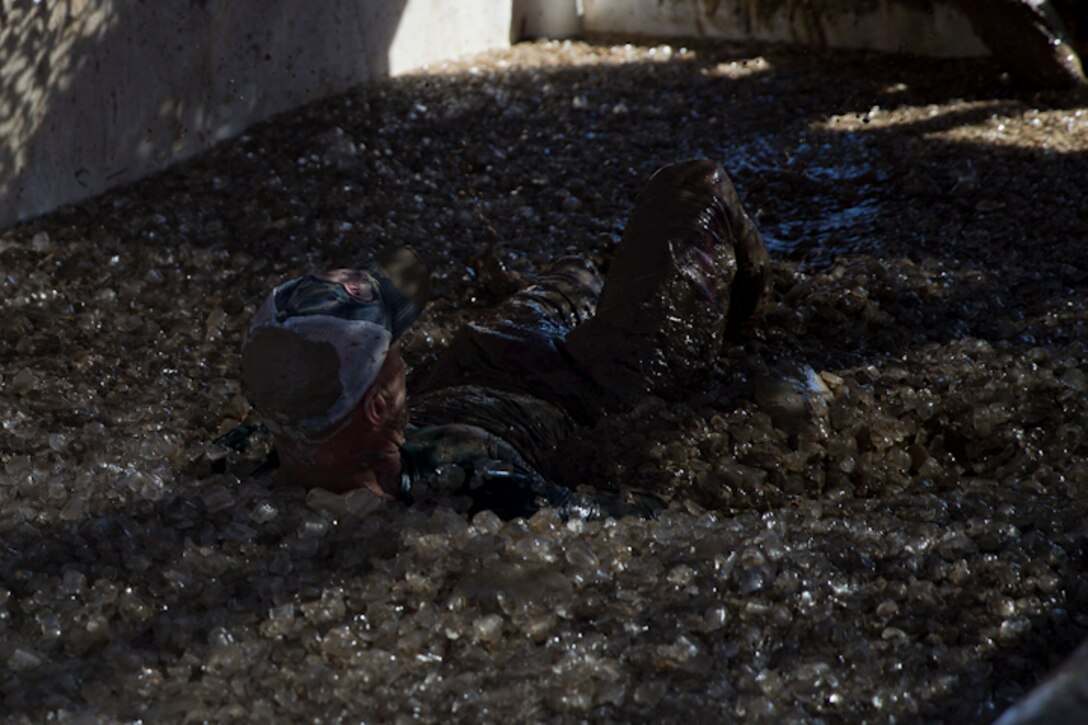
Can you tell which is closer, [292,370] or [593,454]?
[292,370]

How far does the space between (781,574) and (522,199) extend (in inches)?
118

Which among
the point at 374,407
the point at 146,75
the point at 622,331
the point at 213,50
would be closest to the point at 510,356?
the point at 622,331

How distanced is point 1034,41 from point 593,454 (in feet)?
12.7

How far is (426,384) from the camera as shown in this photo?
11.1 ft

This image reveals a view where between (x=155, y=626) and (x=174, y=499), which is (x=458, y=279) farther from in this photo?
(x=155, y=626)

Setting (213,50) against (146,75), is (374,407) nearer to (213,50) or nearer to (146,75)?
(146,75)

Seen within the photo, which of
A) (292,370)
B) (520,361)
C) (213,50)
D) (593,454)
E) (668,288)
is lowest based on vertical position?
(593,454)

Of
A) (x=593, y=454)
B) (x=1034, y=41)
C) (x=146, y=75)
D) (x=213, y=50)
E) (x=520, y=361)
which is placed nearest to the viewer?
(x=593, y=454)

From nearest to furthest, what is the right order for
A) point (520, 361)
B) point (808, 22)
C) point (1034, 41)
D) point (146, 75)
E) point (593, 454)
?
point (593, 454) → point (520, 361) → point (146, 75) → point (1034, 41) → point (808, 22)

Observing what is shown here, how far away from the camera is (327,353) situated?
2326 millimetres

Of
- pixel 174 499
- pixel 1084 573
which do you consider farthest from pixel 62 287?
pixel 1084 573

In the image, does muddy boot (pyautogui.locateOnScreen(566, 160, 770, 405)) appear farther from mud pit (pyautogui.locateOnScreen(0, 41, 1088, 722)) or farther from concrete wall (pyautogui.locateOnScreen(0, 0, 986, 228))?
concrete wall (pyautogui.locateOnScreen(0, 0, 986, 228))

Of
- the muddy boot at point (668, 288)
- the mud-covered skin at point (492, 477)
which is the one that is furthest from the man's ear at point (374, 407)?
the muddy boot at point (668, 288)

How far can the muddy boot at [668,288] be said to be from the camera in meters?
3.22
